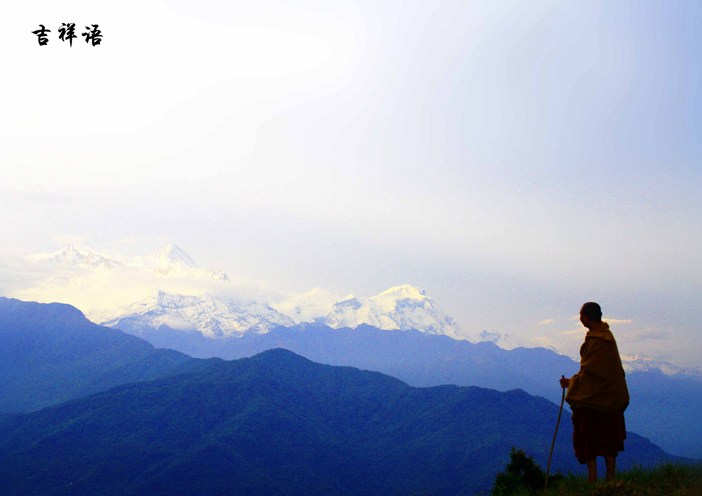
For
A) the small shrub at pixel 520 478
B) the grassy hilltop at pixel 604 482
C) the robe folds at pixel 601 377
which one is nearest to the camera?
the grassy hilltop at pixel 604 482

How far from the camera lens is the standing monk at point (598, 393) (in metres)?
16.7

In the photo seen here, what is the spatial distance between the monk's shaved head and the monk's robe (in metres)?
0.19

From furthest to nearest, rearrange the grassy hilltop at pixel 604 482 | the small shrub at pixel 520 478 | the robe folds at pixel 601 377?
the small shrub at pixel 520 478 < the robe folds at pixel 601 377 < the grassy hilltop at pixel 604 482

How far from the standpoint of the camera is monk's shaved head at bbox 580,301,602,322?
1692cm

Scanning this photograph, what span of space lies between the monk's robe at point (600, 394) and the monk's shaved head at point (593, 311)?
0.19 metres

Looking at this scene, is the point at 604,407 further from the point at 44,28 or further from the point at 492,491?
the point at 44,28

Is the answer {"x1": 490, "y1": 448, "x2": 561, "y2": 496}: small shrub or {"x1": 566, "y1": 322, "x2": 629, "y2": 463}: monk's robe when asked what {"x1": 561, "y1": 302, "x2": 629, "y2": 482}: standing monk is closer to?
{"x1": 566, "y1": 322, "x2": 629, "y2": 463}: monk's robe

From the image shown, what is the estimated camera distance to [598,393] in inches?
658

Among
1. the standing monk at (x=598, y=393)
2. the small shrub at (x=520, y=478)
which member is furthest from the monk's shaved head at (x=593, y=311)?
Result: the small shrub at (x=520, y=478)

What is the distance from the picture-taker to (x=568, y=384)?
677 inches

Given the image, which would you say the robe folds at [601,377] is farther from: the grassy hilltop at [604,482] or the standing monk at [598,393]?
the grassy hilltop at [604,482]

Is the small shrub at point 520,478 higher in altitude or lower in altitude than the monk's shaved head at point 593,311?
lower

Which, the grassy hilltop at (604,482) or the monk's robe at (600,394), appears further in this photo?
the monk's robe at (600,394)

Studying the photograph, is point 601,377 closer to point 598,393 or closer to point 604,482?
point 598,393
